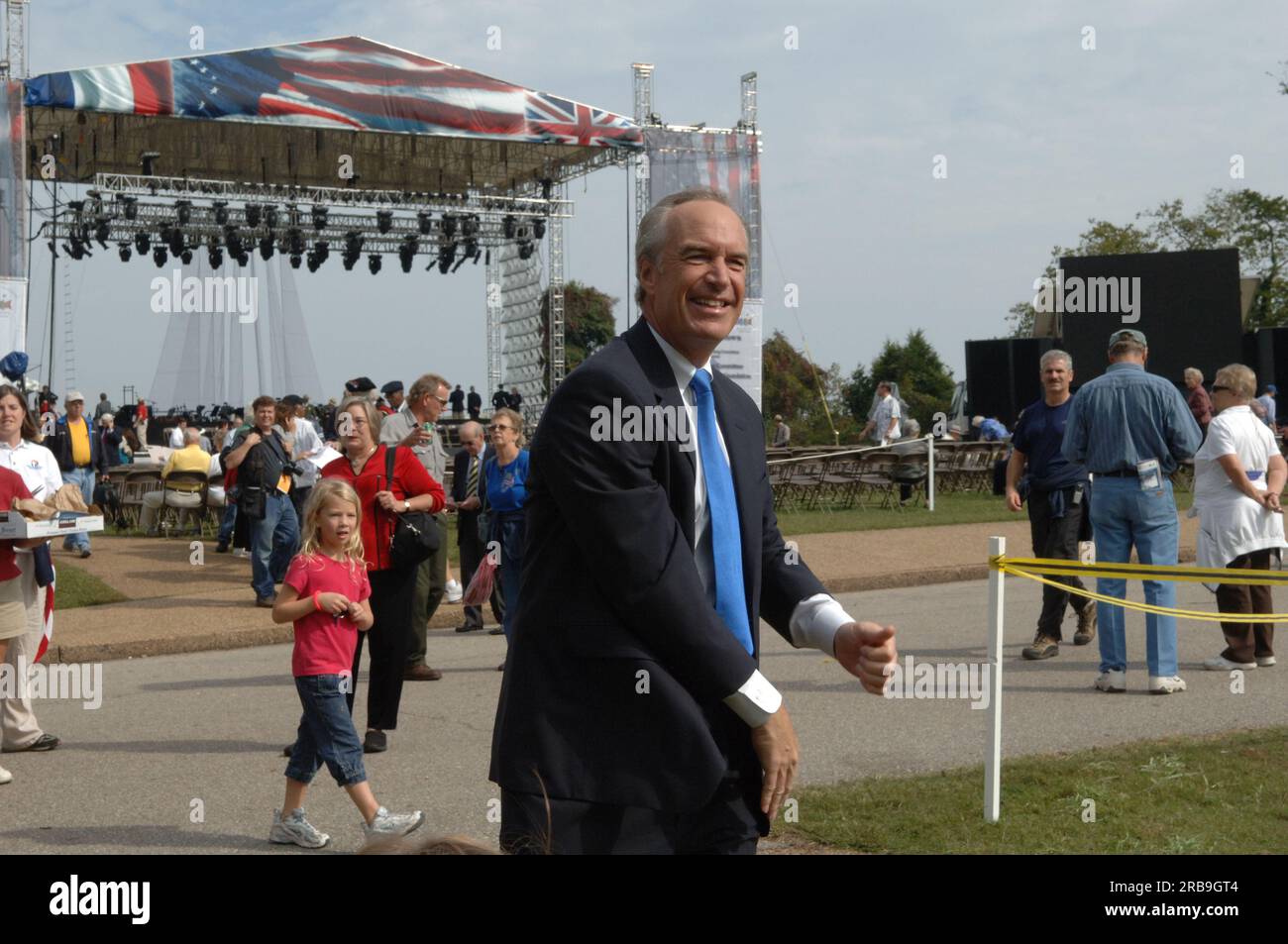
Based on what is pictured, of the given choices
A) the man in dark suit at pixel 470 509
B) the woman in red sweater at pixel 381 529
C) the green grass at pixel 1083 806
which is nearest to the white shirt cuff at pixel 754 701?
the green grass at pixel 1083 806

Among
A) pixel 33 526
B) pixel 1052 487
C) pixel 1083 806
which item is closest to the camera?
pixel 1083 806

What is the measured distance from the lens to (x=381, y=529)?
7.70 m

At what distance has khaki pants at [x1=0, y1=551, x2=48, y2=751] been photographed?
25.7 ft

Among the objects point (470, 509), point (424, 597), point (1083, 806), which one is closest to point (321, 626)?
point (424, 597)

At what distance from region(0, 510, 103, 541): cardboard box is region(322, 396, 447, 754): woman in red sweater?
131 centimetres

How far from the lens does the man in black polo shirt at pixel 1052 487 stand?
33.4 feet

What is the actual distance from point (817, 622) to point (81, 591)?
1325cm

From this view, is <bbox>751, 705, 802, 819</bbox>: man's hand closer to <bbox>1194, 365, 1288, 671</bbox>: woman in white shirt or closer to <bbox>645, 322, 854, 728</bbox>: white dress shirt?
<bbox>645, 322, 854, 728</bbox>: white dress shirt

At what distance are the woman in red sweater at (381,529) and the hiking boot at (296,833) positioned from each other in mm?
1493

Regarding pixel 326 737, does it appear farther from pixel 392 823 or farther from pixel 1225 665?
pixel 1225 665

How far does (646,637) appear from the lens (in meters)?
2.52

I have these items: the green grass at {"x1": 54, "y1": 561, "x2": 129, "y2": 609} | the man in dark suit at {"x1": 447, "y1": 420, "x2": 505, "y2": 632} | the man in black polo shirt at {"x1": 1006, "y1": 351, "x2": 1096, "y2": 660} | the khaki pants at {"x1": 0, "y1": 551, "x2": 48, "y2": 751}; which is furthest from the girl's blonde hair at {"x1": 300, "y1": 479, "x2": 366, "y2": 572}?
the green grass at {"x1": 54, "y1": 561, "x2": 129, "y2": 609}
